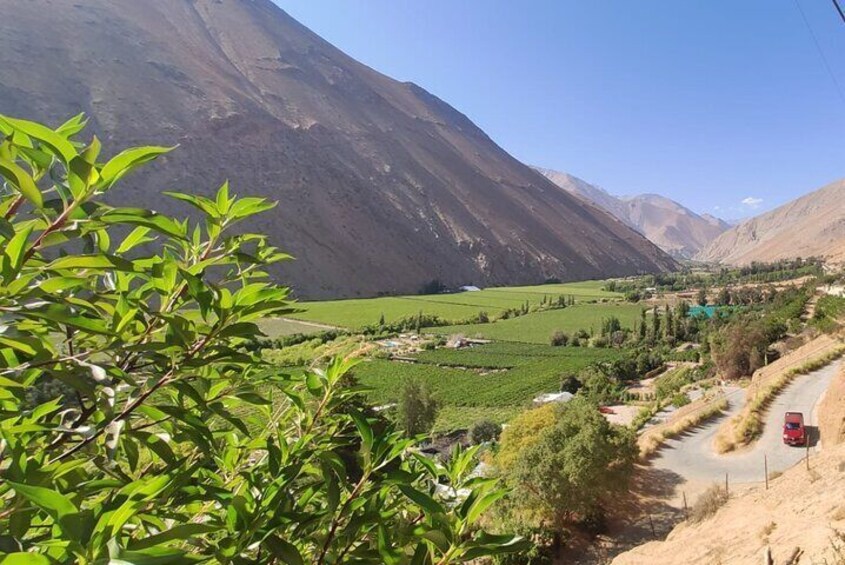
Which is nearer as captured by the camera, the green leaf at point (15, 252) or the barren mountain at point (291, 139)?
the green leaf at point (15, 252)

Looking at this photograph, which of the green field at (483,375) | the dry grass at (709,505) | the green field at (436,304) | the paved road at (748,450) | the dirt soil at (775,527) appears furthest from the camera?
the green field at (436,304)

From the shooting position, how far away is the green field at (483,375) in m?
47.0

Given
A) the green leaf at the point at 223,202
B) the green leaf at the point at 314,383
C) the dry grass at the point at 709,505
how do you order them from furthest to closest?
the dry grass at the point at 709,505 < the green leaf at the point at 314,383 < the green leaf at the point at 223,202

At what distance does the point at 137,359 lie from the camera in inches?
61.0

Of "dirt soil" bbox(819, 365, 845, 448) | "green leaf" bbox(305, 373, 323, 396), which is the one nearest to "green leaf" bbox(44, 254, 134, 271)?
"green leaf" bbox(305, 373, 323, 396)

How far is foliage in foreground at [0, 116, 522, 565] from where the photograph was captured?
3.60ft

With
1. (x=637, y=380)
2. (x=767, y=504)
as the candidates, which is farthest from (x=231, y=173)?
(x=767, y=504)

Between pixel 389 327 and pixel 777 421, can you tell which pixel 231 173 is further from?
pixel 777 421

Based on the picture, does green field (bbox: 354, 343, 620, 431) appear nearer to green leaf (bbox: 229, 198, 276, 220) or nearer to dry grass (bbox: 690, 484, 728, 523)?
dry grass (bbox: 690, 484, 728, 523)

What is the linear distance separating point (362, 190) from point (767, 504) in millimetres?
122440

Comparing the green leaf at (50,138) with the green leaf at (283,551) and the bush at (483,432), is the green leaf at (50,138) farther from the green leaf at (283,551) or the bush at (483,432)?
the bush at (483,432)

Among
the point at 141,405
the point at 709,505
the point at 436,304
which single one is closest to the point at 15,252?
the point at 141,405

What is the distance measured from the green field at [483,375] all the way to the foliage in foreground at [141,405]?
132 ft

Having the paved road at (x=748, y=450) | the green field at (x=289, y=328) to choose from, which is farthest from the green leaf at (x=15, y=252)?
the green field at (x=289, y=328)
